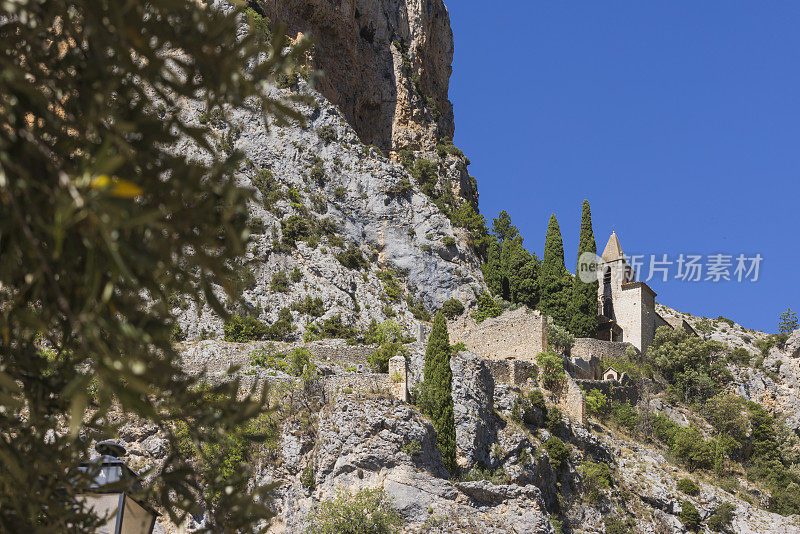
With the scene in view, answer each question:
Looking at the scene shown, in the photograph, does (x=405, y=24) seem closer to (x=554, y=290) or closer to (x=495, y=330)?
(x=554, y=290)

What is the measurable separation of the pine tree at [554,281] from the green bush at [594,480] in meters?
14.8

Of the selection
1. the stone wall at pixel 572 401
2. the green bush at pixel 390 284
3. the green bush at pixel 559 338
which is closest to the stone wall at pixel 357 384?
the stone wall at pixel 572 401

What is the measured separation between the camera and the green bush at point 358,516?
20.2 metres

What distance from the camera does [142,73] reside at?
3.49 meters

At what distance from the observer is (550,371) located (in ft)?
111

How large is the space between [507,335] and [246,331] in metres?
11.2

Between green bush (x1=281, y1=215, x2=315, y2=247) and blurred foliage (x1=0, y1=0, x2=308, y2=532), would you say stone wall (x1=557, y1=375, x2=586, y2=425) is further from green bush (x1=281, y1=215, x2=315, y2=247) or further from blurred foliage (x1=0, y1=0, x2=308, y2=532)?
blurred foliage (x1=0, y1=0, x2=308, y2=532)

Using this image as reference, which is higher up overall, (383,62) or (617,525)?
(383,62)

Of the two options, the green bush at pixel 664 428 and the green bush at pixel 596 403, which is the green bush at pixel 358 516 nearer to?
the green bush at pixel 596 403

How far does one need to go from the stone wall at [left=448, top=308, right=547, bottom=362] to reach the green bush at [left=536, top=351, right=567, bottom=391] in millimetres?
778

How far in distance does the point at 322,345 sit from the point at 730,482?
63.0 ft

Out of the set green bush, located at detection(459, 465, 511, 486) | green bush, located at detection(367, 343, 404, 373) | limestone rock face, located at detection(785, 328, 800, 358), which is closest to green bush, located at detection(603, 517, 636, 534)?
green bush, located at detection(459, 465, 511, 486)

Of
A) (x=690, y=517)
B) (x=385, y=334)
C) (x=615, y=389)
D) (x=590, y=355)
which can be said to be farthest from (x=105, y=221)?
(x=590, y=355)

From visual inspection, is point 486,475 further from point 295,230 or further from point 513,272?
point 513,272
